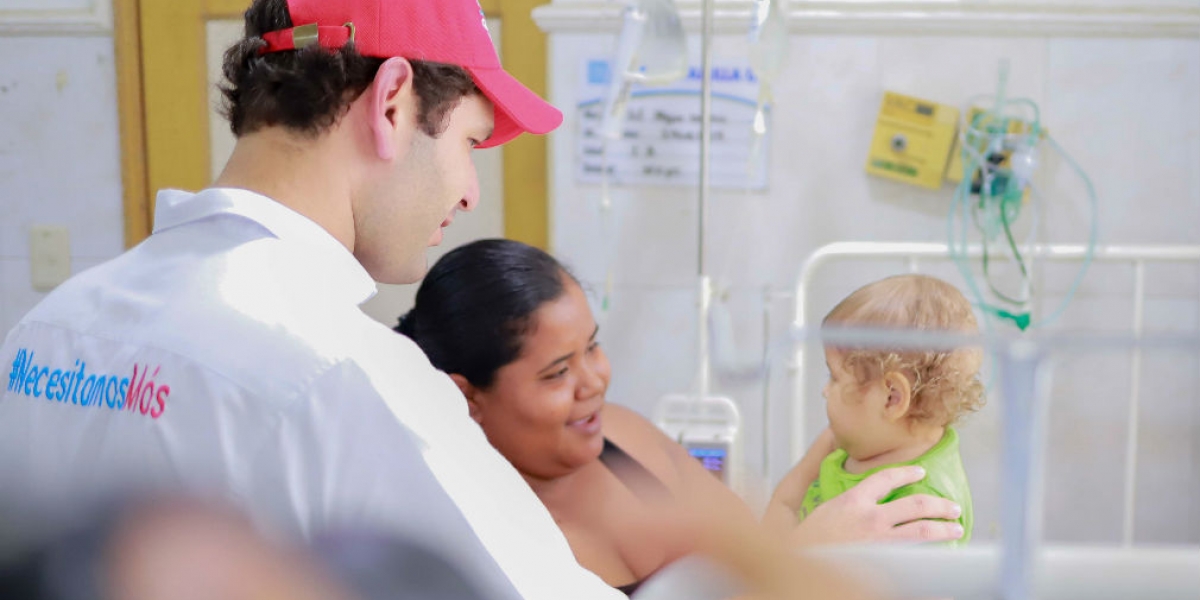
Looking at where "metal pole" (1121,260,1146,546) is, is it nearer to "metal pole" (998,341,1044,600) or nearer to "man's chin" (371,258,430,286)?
"man's chin" (371,258,430,286)

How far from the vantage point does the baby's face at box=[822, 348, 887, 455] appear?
1.08 meters

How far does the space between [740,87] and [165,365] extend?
1.52m

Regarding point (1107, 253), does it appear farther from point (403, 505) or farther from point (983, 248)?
point (403, 505)

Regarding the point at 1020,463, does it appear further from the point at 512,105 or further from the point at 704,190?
the point at 704,190

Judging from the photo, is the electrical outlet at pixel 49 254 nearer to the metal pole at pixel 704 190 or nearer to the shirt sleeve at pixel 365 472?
the metal pole at pixel 704 190

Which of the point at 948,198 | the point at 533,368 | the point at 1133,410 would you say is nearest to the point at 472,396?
the point at 533,368

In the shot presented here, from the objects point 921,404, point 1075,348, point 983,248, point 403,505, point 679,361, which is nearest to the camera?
point 1075,348

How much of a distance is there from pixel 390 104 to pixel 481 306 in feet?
2.17

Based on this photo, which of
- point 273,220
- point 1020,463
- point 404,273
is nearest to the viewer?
point 1020,463

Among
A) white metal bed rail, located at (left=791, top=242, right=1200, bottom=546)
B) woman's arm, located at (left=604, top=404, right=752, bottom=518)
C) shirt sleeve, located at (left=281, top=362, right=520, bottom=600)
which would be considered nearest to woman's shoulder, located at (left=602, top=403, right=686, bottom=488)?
woman's arm, located at (left=604, top=404, right=752, bottom=518)

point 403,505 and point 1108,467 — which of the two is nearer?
point 403,505

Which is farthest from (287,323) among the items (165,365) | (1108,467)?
(1108,467)

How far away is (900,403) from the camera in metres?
1.13

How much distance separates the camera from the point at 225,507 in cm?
47
